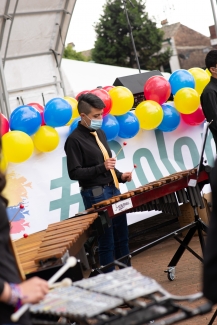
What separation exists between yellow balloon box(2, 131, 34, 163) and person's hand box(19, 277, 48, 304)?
15.6 ft

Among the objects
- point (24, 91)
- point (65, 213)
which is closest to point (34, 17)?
point (24, 91)

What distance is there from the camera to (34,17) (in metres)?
12.3

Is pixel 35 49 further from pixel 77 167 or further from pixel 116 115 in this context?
pixel 77 167

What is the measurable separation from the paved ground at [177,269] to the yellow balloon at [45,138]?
Answer: 1.87 m

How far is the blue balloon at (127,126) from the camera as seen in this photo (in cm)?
846

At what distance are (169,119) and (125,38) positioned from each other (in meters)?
47.3

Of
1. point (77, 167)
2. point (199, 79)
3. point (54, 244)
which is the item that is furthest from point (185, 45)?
point (54, 244)

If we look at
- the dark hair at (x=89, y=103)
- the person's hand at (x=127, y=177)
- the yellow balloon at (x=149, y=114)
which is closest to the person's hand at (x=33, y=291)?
the dark hair at (x=89, y=103)

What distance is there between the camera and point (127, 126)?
8453 millimetres

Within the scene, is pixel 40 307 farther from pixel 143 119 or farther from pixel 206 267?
pixel 143 119

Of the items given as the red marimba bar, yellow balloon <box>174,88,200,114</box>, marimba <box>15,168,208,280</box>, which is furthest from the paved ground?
yellow balloon <box>174,88,200,114</box>

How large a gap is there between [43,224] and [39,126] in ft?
4.02

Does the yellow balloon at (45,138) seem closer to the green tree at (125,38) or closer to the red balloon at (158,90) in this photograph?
the red balloon at (158,90)

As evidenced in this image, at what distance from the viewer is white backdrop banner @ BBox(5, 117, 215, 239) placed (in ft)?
25.8
